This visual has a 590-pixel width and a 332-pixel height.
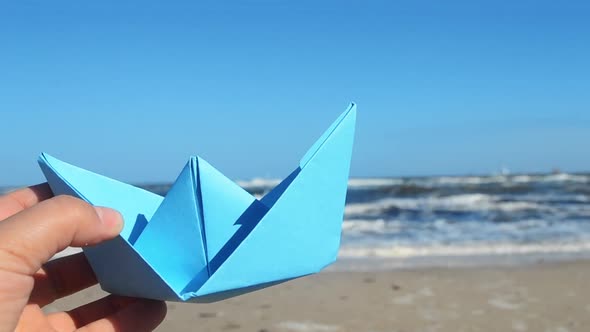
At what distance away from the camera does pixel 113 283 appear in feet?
3.24

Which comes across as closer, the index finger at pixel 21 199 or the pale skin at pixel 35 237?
the pale skin at pixel 35 237

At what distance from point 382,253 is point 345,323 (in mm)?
1699

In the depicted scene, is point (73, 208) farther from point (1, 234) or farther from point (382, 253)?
point (382, 253)

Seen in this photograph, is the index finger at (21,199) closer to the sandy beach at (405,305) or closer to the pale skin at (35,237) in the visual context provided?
the pale skin at (35,237)

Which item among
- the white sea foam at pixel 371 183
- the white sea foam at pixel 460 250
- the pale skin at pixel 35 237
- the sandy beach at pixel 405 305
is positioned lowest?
the white sea foam at pixel 371 183

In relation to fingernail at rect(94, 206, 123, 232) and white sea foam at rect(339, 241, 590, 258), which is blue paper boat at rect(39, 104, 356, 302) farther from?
white sea foam at rect(339, 241, 590, 258)

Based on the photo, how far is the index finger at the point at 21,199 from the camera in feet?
3.66

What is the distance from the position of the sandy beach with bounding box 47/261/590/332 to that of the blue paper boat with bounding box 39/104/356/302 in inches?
60.1

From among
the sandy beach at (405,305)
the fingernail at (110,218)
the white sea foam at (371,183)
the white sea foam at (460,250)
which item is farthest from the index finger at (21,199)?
the white sea foam at (371,183)

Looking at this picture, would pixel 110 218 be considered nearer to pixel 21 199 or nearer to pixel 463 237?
pixel 21 199

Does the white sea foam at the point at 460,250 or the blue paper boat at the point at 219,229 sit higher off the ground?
the blue paper boat at the point at 219,229

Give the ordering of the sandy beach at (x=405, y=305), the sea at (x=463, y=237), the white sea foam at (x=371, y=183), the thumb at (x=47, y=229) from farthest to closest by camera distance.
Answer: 1. the white sea foam at (x=371, y=183)
2. the sea at (x=463, y=237)
3. the sandy beach at (x=405, y=305)
4. the thumb at (x=47, y=229)

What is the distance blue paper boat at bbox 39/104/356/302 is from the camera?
88 centimetres

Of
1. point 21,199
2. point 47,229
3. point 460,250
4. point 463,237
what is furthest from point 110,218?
point 463,237
